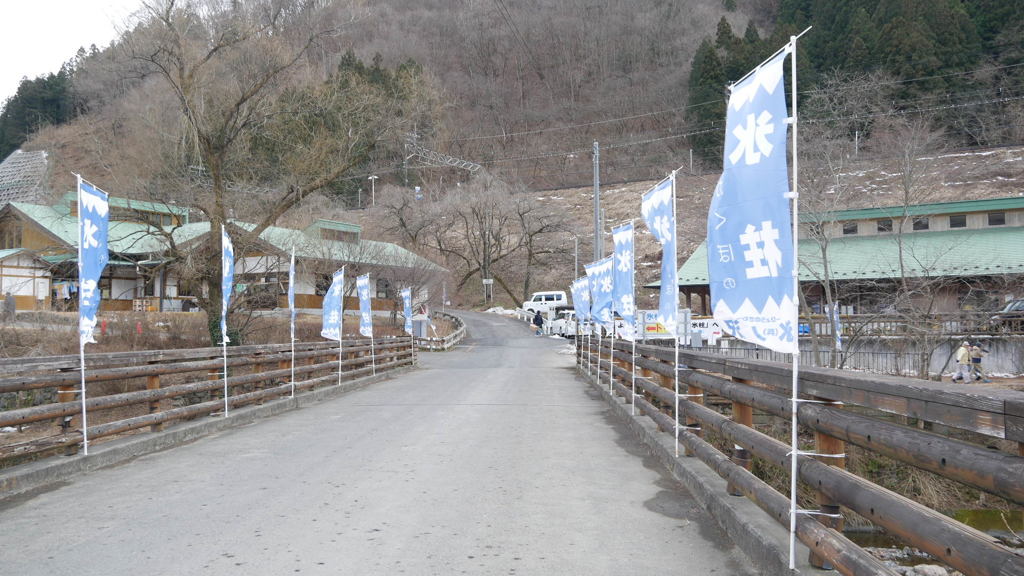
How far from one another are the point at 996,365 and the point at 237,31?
26.1 meters

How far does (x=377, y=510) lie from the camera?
5.98 metres

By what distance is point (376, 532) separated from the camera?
534 centimetres

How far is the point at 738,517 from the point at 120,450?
6.89 m

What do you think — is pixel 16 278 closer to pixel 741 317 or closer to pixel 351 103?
pixel 351 103

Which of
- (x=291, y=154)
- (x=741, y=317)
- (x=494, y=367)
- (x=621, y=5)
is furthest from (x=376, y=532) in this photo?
(x=621, y=5)

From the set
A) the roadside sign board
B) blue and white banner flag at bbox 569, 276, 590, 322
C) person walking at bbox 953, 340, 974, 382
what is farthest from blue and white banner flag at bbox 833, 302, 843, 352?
blue and white banner flag at bbox 569, 276, 590, 322

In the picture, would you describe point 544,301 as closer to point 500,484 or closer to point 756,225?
point 500,484

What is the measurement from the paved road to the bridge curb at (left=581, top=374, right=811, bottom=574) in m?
0.12

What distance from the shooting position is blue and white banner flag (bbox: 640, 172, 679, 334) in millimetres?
8539

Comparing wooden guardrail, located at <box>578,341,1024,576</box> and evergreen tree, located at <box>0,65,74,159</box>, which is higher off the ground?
evergreen tree, located at <box>0,65,74,159</box>

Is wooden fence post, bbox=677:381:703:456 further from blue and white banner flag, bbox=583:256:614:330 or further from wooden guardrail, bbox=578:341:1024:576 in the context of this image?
blue and white banner flag, bbox=583:256:614:330

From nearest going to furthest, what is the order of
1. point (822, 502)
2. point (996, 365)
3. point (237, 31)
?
point (822, 502) < point (237, 31) < point (996, 365)

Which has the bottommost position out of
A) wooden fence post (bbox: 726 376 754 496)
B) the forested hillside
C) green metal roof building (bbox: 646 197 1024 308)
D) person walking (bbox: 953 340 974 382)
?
person walking (bbox: 953 340 974 382)

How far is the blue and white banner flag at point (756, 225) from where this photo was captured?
161 inches
